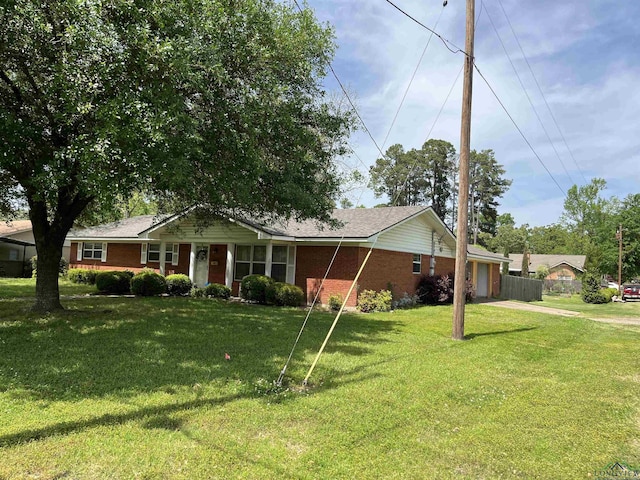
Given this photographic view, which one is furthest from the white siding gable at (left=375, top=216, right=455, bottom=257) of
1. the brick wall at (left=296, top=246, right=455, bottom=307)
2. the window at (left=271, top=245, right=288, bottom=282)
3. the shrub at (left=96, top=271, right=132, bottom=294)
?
the shrub at (left=96, top=271, right=132, bottom=294)

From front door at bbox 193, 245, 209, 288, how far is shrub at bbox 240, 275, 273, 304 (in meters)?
3.86

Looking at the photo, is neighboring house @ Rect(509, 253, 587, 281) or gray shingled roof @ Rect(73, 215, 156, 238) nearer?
gray shingled roof @ Rect(73, 215, 156, 238)

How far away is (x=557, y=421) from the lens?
17.1 ft

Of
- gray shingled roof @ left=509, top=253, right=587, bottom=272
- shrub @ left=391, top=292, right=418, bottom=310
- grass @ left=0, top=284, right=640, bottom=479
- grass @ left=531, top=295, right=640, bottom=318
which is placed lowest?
grass @ left=531, top=295, right=640, bottom=318

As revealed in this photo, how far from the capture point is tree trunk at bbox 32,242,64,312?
1060cm

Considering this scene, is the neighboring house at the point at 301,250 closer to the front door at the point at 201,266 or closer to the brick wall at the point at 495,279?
the front door at the point at 201,266

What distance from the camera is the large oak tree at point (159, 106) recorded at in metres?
6.74

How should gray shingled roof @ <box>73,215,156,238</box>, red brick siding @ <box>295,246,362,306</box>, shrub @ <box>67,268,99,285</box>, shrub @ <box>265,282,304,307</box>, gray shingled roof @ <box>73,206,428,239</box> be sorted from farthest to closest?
gray shingled roof @ <box>73,215,156,238</box>
shrub @ <box>67,268,99,285</box>
gray shingled roof @ <box>73,206,428,239</box>
red brick siding @ <box>295,246,362,306</box>
shrub @ <box>265,282,304,307</box>

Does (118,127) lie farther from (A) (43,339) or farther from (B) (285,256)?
(B) (285,256)

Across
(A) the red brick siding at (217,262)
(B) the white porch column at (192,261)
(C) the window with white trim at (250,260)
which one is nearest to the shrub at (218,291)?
Answer: (C) the window with white trim at (250,260)

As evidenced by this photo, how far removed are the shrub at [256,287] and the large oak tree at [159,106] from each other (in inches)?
210

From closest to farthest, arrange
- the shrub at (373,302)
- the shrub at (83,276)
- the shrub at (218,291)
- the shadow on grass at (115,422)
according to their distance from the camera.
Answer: the shadow on grass at (115,422)
the shrub at (373,302)
the shrub at (218,291)
the shrub at (83,276)

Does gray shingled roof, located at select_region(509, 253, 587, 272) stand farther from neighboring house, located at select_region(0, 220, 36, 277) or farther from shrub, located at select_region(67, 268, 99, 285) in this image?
neighboring house, located at select_region(0, 220, 36, 277)

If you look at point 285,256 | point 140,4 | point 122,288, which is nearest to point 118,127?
point 140,4
